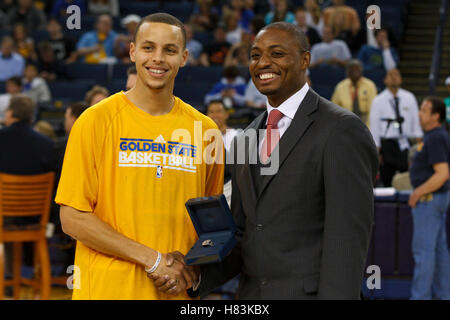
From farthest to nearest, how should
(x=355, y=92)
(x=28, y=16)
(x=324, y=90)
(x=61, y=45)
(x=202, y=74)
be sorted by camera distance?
(x=28, y=16)
(x=61, y=45)
(x=202, y=74)
(x=324, y=90)
(x=355, y=92)

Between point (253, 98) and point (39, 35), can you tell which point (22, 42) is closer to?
point (39, 35)

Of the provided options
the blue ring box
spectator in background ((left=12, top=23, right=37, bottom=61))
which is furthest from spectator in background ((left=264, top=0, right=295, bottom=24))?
the blue ring box

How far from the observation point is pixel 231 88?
31.4 ft

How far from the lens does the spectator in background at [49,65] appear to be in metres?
10.8

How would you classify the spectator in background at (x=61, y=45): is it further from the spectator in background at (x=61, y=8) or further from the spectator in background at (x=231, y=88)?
the spectator in background at (x=231, y=88)

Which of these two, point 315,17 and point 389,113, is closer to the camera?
point 389,113

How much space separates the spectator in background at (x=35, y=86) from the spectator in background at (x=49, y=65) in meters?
0.48

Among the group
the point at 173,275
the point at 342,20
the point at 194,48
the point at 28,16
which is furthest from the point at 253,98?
the point at 173,275

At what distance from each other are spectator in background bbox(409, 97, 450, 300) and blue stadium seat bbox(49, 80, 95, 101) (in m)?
5.47

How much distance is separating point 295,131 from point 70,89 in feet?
27.1

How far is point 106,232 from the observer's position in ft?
8.47

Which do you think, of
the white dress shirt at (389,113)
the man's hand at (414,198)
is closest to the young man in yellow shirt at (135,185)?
the man's hand at (414,198)
